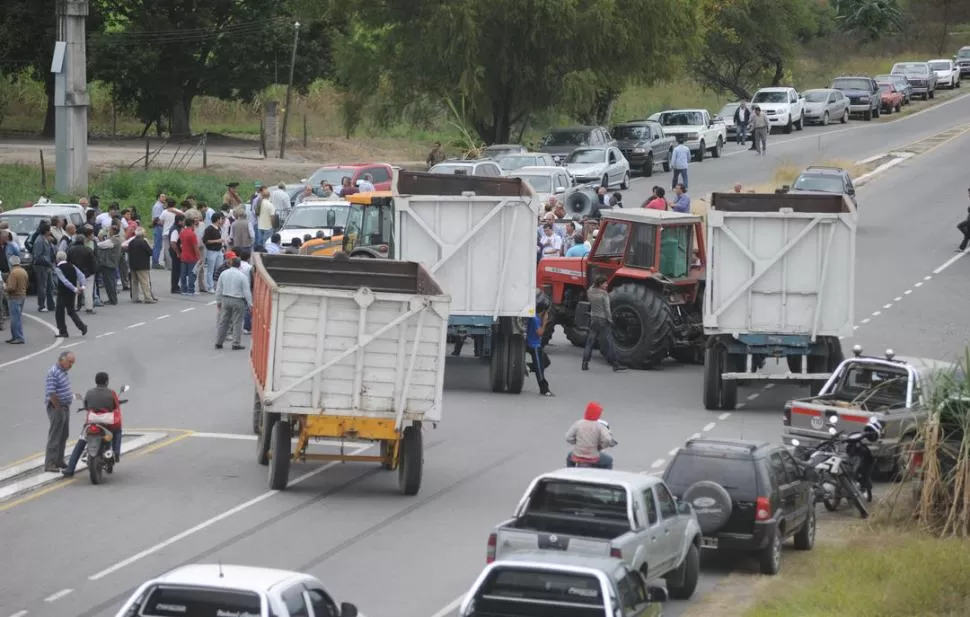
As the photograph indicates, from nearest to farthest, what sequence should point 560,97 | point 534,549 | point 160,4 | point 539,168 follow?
point 534,549 → point 539,168 → point 560,97 → point 160,4

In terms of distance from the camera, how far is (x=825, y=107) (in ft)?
235

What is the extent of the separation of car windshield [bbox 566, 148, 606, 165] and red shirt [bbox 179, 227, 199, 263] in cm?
1691

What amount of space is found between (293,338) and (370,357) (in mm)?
911

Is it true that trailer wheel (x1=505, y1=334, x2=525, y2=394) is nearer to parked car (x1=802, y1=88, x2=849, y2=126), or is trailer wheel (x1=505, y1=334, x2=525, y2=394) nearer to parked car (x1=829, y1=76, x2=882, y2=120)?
parked car (x1=802, y1=88, x2=849, y2=126)

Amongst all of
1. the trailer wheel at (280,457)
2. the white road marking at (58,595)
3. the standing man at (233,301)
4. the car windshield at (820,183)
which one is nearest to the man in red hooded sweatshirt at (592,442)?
the trailer wheel at (280,457)

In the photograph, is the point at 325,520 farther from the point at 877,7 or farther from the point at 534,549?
the point at 877,7

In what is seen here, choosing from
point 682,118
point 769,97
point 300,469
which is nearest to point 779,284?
point 300,469

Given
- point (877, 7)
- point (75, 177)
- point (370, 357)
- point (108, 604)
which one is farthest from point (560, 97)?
point (877, 7)

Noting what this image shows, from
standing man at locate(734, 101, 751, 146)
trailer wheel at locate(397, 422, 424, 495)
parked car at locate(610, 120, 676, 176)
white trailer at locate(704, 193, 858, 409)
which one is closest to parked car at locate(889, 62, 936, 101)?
standing man at locate(734, 101, 751, 146)

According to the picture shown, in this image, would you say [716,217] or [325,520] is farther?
[716,217]

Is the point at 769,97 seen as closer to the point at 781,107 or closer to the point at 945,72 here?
the point at 781,107

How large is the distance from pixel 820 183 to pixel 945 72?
50.6 meters

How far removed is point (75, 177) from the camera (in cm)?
4556

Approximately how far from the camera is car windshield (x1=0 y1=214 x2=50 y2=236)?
114ft
